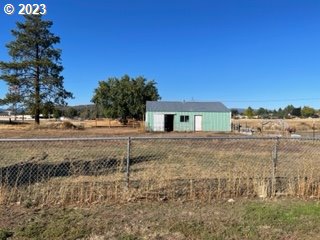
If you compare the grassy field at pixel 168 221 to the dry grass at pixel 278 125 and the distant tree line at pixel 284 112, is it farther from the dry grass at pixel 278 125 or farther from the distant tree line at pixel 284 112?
the distant tree line at pixel 284 112

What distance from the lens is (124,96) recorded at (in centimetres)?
6519

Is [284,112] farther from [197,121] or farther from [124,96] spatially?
[197,121]

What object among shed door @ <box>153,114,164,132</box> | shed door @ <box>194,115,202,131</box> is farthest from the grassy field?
shed door @ <box>194,115,202,131</box>

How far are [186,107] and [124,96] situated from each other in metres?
18.3

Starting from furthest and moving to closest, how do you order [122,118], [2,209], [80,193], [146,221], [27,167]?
[122,118], [27,167], [80,193], [2,209], [146,221]

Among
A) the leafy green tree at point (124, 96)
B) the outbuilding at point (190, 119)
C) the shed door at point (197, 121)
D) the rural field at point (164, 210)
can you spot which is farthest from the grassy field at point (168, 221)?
the leafy green tree at point (124, 96)

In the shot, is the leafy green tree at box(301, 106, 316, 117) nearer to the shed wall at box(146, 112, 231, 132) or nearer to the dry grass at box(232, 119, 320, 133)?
the dry grass at box(232, 119, 320, 133)

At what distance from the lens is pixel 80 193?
7387 mm

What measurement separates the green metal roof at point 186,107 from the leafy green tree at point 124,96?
49.1ft

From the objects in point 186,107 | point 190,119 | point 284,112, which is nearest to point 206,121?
point 190,119

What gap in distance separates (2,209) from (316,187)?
600 cm

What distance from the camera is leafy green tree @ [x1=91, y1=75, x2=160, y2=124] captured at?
214 feet

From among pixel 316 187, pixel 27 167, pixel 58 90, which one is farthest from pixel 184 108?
pixel 316 187

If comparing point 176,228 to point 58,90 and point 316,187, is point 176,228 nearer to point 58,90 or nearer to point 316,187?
point 316,187
